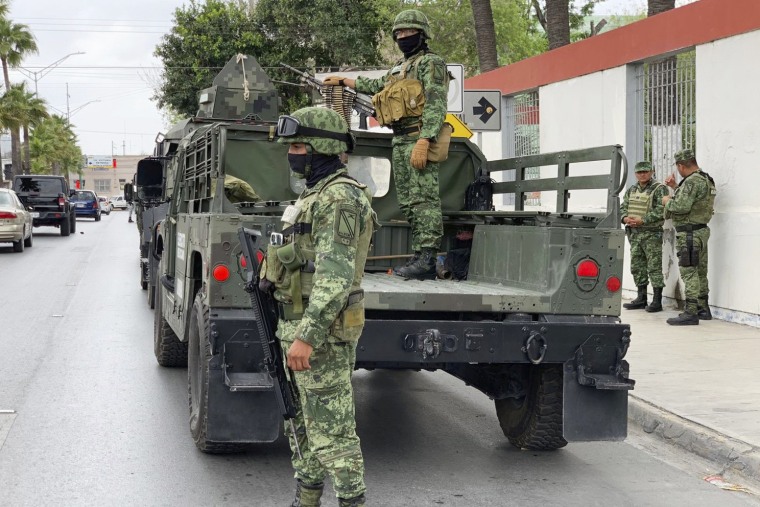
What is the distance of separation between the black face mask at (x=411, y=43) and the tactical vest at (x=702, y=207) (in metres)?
4.93

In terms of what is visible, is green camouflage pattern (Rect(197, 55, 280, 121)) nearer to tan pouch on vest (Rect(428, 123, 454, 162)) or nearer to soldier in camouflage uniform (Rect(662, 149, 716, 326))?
soldier in camouflage uniform (Rect(662, 149, 716, 326))

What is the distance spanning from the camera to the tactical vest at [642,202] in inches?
460

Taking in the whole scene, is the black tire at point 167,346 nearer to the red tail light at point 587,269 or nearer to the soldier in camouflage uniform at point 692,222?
the red tail light at point 587,269

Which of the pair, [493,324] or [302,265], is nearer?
[302,265]

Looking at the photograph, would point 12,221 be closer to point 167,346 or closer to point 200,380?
point 167,346

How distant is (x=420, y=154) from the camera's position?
21.3 ft

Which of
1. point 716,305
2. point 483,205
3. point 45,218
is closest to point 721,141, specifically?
point 716,305

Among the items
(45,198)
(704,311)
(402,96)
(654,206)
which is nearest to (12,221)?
(45,198)

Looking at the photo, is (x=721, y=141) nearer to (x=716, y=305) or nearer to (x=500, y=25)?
(x=716, y=305)

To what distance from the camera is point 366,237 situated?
427cm

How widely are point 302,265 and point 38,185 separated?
95.0ft

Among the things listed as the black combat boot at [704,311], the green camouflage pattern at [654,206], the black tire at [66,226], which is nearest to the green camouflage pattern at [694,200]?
the green camouflage pattern at [654,206]

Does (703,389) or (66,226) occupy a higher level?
(66,226)

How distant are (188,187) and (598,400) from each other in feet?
12.5
